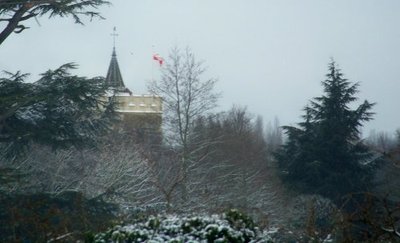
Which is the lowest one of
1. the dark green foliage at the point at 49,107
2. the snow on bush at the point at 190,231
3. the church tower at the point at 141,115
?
the snow on bush at the point at 190,231

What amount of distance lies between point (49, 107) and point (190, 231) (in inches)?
277

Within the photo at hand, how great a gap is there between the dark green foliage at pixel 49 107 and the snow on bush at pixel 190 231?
5.53 m

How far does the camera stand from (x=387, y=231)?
8203 millimetres

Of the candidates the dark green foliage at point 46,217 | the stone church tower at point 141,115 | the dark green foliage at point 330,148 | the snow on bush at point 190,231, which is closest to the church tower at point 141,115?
the stone church tower at point 141,115

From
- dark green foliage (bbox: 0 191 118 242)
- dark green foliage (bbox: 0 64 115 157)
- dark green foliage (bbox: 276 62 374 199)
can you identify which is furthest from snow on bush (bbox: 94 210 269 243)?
dark green foliage (bbox: 276 62 374 199)

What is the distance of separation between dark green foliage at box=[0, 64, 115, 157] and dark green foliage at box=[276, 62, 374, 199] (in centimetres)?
1456

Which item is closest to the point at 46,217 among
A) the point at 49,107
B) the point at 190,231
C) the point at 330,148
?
the point at 190,231

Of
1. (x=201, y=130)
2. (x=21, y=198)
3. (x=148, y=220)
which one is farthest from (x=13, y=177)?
(x=201, y=130)

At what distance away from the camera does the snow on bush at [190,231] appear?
859 centimetres

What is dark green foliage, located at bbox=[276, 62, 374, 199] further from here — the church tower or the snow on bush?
the snow on bush

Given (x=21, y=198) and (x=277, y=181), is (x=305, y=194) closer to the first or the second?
(x=277, y=181)

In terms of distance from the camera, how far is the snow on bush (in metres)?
8.59

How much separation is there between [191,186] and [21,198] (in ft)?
49.8

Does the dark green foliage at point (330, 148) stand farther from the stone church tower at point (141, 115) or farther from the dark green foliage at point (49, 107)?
the dark green foliage at point (49, 107)
